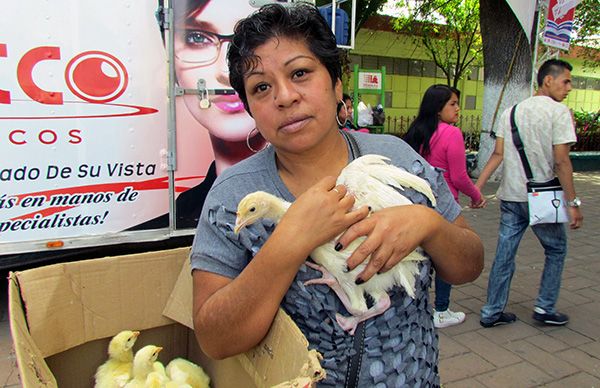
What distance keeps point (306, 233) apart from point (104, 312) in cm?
129

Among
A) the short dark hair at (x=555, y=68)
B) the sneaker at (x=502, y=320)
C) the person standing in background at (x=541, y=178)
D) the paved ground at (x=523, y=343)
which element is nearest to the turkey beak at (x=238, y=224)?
the paved ground at (x=523, y=343)

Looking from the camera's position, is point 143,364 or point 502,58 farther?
point 502,58

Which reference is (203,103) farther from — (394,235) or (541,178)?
(394,235)

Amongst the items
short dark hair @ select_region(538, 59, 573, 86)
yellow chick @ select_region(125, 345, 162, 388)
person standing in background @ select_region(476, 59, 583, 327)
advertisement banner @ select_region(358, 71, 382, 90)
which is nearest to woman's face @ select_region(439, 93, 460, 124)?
person standing in background @ select_region(476, 59, 583, 327)

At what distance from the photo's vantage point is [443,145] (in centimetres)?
385

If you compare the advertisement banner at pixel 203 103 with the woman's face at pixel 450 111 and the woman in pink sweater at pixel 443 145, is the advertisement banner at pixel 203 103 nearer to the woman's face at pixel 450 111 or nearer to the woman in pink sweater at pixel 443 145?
the woman in pink sweater at pixel 443 145

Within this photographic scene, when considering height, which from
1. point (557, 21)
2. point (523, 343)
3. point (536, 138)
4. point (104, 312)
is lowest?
point (523, 343)

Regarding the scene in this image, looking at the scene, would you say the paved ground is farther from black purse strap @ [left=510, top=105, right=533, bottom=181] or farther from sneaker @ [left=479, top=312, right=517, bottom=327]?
black purse strap @ [left=510, top=105, right=533, bottom=181]

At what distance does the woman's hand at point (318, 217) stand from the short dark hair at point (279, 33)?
1.30ft

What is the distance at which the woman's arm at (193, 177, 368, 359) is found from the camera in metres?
1.09

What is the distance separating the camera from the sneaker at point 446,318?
4.01 m

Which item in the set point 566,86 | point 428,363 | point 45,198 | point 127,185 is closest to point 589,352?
point 566,86

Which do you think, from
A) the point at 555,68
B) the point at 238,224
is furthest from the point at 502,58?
the point at 238,224

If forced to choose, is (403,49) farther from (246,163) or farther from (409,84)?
(246,163)
